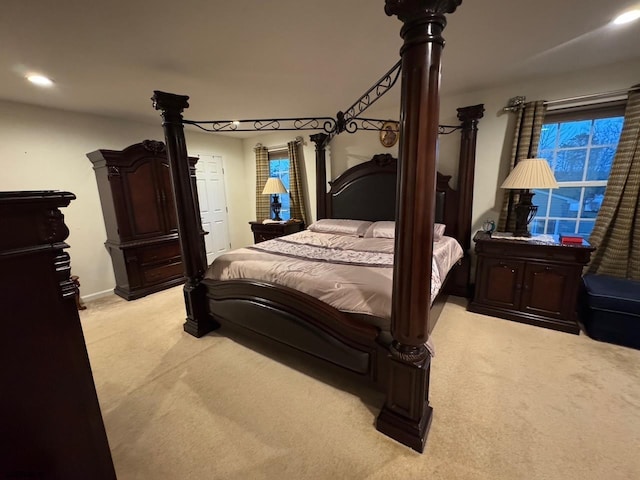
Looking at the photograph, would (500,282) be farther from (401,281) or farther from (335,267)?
(401,281)

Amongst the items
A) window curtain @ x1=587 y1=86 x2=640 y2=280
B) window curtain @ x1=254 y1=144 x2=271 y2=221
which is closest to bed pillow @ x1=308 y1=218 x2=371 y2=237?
window curtain @ x1=254 y1=144 x2=271 y2=221

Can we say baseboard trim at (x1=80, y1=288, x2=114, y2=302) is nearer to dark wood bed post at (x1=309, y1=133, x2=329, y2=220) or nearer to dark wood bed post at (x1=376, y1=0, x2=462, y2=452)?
dark wood bed post at (x1=309, y1=133, x2=329, y2=220)

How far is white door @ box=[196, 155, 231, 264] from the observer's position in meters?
4.76

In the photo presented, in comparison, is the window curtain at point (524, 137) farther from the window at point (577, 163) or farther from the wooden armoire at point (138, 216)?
the wooden armoire at point (138, 216)

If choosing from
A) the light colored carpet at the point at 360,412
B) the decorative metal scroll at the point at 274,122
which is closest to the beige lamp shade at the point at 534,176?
the light colored carpet at the point at 360,412

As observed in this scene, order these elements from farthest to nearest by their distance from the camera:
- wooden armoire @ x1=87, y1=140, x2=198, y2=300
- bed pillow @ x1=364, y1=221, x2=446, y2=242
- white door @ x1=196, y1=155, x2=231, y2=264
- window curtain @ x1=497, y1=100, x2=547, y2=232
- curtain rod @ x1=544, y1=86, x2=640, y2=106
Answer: white door @ x1=196, y1=155, x2=231, y2=264 → wooden armoire @ x1=87, y1=140, x2=198, y2=300 → bed pillow @ x1=364, y1=221, x2=446, y2=242 → window curtain @ x1=497, y1=100, x2=547, y2=232 → curtain rod @ x1=544, y1=86, x2=640, y2=106

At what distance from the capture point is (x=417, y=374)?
1.39 m

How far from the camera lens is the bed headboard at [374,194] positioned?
10.6 feet

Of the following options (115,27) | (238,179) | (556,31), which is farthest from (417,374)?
(238,179)

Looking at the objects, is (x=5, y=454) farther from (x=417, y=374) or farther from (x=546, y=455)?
(x=546, y=455)

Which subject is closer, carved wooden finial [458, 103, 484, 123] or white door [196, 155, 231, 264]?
carved wooden finial [458, 103, 484, 123]

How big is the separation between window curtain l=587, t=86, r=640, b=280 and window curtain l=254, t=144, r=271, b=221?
173 inches

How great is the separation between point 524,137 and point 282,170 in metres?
3.62

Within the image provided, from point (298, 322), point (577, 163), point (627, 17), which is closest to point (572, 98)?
point (577, 163)
